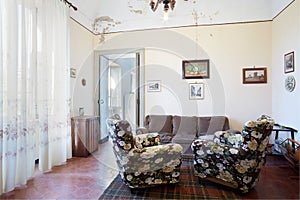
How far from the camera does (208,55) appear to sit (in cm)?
442

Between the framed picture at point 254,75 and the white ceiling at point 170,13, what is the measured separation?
111 cm

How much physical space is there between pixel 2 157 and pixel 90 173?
1.17m

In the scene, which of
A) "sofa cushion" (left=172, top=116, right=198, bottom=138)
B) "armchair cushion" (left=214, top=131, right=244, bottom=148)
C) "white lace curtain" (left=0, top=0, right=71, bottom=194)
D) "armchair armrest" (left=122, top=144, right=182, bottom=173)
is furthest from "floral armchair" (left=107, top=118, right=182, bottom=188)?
"sofa cushion" (left=172, top=116, right=198, bottom=138)

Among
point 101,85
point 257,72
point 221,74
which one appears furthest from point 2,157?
point 257,72

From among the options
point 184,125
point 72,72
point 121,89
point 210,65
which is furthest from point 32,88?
point 121,89

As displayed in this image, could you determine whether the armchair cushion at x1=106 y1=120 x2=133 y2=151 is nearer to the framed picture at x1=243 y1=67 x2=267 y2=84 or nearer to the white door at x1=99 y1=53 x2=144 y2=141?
the white door at x1=99 y1=53 x2=144 y2=141

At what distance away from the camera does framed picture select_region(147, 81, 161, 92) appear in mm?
4656

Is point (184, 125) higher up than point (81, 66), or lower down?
lower down

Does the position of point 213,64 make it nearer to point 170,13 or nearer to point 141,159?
point 170,13

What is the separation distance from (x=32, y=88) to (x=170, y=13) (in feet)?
11.0

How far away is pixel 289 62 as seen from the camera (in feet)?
11.7

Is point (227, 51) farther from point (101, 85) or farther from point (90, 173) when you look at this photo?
point (90, 173)

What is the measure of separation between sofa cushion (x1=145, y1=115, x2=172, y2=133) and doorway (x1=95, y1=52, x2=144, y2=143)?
55 centimetres

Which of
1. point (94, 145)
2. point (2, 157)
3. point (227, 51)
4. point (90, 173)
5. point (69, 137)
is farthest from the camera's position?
point (227, 51)
